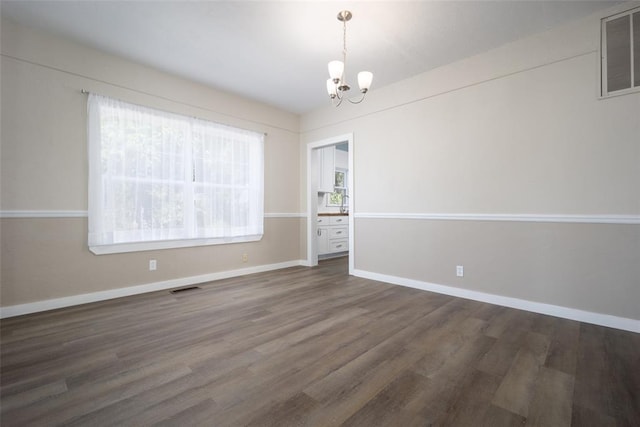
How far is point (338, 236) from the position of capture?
5.94 metres

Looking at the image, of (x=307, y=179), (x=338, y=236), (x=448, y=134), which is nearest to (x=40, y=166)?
(x=307, y=179)

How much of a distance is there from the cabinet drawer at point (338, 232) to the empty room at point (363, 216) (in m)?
1.87

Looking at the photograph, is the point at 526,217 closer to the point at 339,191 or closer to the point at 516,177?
the point at 516,177

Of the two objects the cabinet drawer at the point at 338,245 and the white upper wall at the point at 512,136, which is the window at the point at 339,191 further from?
the white upper wall at the point at 512,136

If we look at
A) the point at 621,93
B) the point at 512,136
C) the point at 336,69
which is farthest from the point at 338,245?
the point at 621,93

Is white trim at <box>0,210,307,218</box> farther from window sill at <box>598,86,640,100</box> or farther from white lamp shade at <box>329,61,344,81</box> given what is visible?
window sill at <box>598,86,640,100</box>

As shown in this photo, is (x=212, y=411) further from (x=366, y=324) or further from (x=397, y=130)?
(x=397, y=130)

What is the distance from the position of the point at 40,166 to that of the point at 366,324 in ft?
11.1

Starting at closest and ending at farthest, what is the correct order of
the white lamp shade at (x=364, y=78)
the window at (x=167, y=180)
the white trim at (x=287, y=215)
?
the white lamp shade at (x=364, y=78) → the window at (x=167, y=180) → the white trim at (x=287, y=215)

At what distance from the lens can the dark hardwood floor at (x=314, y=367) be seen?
1.28m

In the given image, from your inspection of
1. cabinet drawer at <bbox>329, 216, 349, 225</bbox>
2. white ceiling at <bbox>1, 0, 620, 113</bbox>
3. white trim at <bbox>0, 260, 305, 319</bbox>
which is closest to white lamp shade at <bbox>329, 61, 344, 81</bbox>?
white ceiling at <bbox>1, 0, 620, 113</bbox>

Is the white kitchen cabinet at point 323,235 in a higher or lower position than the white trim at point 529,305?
higher

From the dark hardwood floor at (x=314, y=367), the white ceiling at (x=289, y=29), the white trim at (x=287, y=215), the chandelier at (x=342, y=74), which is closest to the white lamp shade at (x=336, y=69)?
the chandelier at (x=342, y=74)

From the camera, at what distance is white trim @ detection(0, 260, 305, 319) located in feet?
8.17
